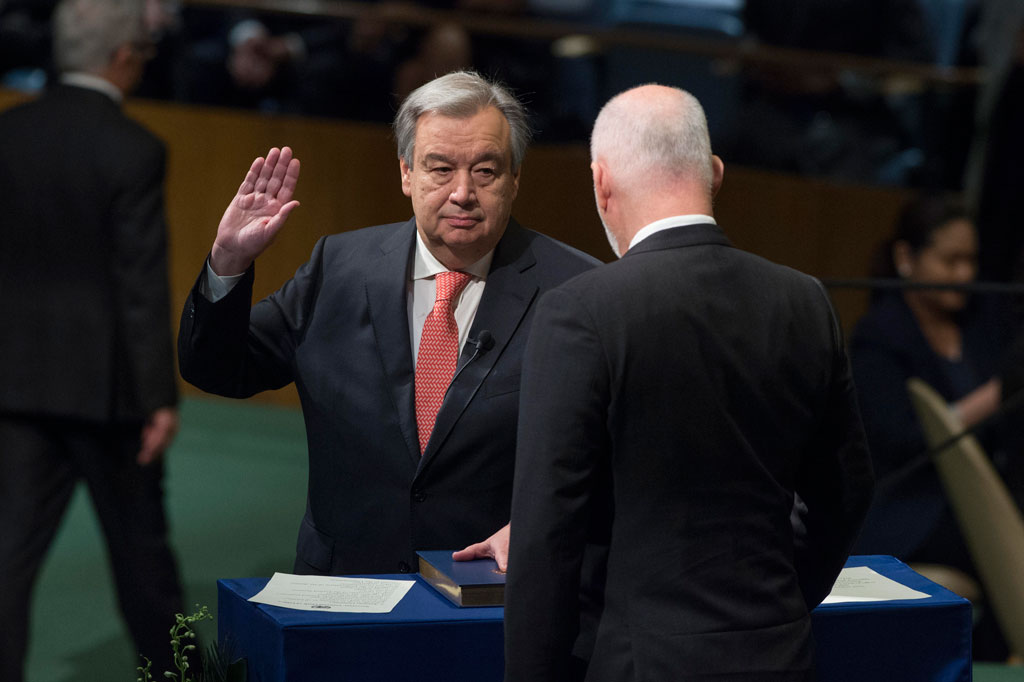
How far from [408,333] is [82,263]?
1.47 meters

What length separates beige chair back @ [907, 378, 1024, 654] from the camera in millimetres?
4023

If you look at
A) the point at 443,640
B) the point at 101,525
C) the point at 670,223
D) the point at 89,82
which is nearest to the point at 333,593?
the point at 443,640

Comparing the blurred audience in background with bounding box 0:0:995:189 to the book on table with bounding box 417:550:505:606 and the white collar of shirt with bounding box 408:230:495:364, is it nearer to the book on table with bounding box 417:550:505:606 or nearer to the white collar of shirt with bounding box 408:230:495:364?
the white collar of shirt with bounding box 408:230:495:364

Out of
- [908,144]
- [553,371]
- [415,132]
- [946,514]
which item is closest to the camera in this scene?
[553,371]

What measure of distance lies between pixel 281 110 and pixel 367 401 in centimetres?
436

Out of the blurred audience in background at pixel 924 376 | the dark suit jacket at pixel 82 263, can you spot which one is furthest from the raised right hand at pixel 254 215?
the blurred audience in background at pixel 924 376

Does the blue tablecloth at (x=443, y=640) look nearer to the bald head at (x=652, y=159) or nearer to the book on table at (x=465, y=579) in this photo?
the book on table at (x=465, y=579)

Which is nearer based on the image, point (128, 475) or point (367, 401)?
point (367, 401)

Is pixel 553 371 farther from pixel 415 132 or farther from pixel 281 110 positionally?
pixel 281 110

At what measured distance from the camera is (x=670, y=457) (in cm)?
162

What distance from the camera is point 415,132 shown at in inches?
87.3

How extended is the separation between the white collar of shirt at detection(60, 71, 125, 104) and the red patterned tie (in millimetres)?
1537

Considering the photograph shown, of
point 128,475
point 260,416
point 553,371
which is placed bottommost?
point 260,416

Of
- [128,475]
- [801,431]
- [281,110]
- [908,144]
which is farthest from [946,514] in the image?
[281,110]
